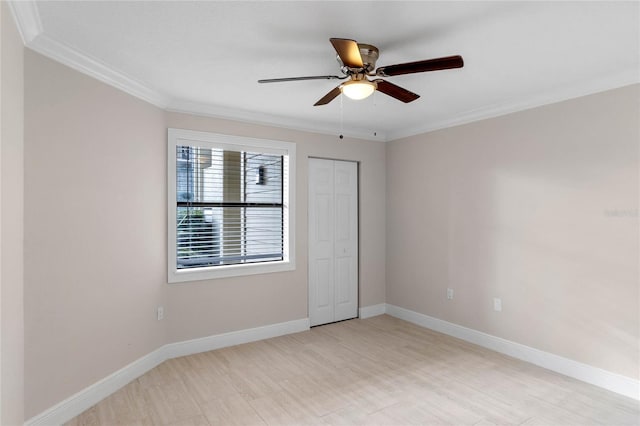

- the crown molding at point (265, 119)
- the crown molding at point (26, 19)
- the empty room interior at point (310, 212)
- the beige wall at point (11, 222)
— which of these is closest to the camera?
the beige wall at point (11, 222)

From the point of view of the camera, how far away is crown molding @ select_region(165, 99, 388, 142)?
11.7ft

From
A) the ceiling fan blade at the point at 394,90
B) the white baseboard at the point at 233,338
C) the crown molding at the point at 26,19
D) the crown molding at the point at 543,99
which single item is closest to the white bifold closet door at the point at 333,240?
the white baseboard at the point at 233,338

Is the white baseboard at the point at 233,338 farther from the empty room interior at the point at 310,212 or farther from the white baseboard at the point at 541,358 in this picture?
the white baseboard at the point at 541,358

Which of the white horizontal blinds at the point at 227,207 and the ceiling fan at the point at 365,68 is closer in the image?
the ceiling fan at the point at 365,68

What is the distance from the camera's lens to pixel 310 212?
4477 millimetres

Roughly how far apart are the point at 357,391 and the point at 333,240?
2.11 meters

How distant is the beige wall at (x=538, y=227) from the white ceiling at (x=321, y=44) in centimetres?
39

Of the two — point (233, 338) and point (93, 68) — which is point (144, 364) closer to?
point (233, 338)

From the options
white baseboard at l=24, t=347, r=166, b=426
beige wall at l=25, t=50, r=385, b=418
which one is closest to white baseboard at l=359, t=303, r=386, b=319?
beige wall at l=25, t=50, r=385, b=418

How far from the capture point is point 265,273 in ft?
13.5

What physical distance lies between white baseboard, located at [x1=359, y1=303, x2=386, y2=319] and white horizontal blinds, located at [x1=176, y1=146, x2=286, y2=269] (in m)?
1.46

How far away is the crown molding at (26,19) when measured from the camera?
186cm

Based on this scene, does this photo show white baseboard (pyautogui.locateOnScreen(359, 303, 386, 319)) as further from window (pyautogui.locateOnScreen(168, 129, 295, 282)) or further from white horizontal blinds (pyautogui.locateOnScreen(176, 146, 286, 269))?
white horizontal blinds (pyautogui.locateOnScreen(176, 146, 286, 269))

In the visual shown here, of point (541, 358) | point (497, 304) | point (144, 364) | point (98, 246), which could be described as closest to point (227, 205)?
point (98, 246)
